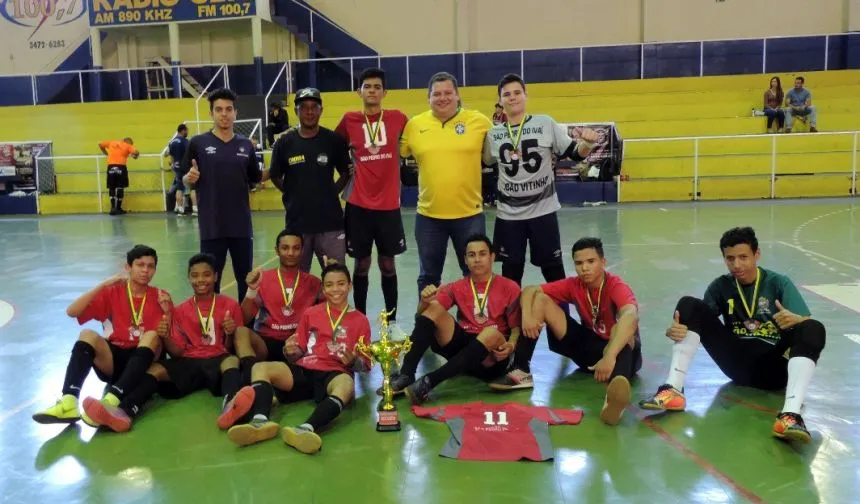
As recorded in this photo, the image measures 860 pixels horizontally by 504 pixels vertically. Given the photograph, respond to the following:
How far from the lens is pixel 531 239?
4.82m

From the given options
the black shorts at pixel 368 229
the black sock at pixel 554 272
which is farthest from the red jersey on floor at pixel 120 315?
the black sock at pixel 554 272

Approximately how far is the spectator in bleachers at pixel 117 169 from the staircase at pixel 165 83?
5581 mm

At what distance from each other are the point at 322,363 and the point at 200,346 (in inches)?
31.9

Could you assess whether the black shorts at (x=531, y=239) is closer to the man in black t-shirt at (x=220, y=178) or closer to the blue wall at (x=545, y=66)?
the man in black t-shirt at (x=220, y=178)

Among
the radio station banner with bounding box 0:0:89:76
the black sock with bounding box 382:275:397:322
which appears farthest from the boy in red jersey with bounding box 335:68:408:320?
the radio station banner with bounding box 0:0:89:76

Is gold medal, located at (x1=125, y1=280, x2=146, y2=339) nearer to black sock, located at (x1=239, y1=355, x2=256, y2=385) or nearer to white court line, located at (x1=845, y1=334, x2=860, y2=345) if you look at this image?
black sock, located at (x1=239, y1=355, x2=256, y2=385)

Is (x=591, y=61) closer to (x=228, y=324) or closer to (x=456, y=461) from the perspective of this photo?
(x=228, y=324)

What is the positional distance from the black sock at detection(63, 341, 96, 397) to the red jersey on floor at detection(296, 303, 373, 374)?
117 centimetres

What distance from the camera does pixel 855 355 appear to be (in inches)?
179

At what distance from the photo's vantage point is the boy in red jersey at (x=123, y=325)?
12.8 feet

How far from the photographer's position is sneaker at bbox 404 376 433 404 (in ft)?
12.8

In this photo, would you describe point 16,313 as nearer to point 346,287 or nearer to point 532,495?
point 346,287

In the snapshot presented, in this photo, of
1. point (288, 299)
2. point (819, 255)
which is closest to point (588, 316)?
point (288, 299)

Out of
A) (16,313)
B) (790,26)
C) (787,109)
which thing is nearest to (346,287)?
(16,313)
